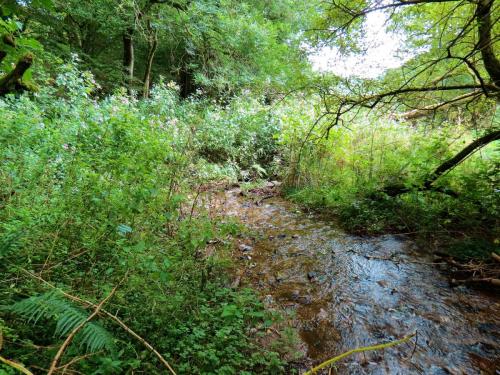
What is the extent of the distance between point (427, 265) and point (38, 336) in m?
4.01

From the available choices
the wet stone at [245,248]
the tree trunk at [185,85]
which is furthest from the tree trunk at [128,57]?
the wet stone at [245,248]

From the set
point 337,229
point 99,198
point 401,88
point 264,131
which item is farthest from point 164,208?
point 264,131

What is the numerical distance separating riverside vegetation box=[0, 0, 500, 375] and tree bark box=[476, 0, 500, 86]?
0.02 m

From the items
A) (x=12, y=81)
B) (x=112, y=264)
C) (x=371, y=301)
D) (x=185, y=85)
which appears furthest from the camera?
(x=185, y=85)

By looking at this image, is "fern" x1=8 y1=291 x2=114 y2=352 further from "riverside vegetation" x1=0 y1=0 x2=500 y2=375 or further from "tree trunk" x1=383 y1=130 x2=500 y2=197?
"tree trunk" x1=383 y1=130 x2=500 y2=197

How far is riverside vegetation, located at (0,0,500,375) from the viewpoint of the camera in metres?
1.96

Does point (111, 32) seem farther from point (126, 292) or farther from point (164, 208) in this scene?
point (126, 292)

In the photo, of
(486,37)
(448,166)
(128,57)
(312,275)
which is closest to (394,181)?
(448,166)

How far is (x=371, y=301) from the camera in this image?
308 cm

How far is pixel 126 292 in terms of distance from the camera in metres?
2.14

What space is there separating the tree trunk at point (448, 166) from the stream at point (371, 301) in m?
0.92

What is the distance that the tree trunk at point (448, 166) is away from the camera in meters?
4.07

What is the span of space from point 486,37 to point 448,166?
179 centimetres

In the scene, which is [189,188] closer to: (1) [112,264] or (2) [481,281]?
(1) [112,264]
